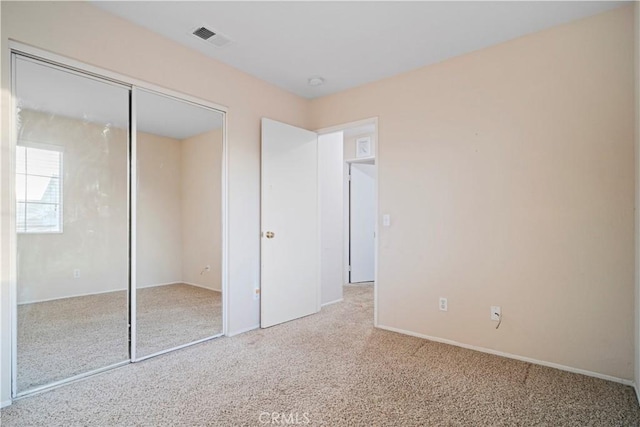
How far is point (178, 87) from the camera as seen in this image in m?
2.83

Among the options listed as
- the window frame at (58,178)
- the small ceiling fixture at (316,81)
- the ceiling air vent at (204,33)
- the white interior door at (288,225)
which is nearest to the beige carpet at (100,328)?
the window frame at (58,178)

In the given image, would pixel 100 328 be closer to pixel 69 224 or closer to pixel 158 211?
pixel 69 224

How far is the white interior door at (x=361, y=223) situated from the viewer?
19.0ft

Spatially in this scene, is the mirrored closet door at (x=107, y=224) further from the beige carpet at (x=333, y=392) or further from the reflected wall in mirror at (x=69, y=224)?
the beige carpet at (x=333, y=392)

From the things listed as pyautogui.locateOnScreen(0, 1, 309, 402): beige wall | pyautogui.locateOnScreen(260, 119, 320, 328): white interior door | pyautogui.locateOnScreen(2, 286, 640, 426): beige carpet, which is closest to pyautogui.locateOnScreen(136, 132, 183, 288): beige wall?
pyautogui.locateOnScreen(0, 1, 309, 402): beige wall

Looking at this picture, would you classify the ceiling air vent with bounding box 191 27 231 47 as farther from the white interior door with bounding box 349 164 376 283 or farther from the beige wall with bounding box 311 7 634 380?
the white interior door with bounding box 349 164 376 283

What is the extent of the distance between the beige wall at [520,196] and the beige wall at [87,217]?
240 cm

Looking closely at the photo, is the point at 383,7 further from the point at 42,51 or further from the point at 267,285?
the point at 267,285

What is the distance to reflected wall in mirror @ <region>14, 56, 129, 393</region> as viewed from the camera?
216 centimetres

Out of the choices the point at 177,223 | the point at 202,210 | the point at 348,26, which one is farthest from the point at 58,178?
the point at 348,26

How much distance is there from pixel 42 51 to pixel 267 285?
101 inches

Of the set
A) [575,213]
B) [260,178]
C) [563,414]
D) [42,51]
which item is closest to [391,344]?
[563,414]

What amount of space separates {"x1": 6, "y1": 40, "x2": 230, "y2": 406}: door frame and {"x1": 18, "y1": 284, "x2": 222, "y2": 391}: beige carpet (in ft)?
0.21

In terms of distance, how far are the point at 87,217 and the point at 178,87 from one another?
4.26 feet
